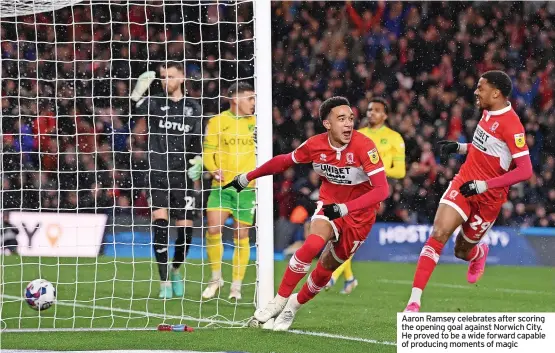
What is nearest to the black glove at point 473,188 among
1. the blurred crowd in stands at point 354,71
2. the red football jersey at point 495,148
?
the red football jersey at point 495,148

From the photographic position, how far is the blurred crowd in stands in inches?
640

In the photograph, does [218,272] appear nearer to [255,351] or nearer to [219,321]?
[219,321]

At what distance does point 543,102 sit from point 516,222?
2458 millimetres

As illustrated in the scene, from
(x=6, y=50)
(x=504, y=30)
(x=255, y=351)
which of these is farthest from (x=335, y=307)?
(x=504, y=30)

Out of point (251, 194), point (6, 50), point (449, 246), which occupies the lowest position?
point (449, 246)

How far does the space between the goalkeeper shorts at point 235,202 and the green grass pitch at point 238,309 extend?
2.03 feet

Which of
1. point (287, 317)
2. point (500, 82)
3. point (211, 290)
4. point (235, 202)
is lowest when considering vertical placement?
point (211, 290)

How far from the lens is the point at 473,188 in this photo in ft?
24.1

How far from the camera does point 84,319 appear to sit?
8.31 m

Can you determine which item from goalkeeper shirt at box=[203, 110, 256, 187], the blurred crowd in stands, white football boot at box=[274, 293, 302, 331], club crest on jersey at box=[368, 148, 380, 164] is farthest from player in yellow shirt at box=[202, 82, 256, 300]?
the blurred crowd in stands

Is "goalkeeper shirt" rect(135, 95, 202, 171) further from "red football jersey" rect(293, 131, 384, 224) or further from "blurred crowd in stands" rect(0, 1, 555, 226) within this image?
"blurred crowd in stands" rect(0, 1, 555, 226)

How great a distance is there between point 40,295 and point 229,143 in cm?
263

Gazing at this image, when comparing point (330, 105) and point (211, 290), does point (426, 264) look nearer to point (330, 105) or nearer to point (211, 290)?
point (330, 105)

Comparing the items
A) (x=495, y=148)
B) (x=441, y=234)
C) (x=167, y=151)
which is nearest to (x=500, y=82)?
(x=495, y=148)
